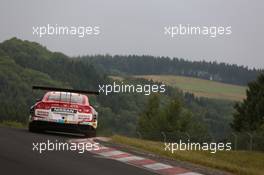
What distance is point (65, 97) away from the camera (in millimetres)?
19562

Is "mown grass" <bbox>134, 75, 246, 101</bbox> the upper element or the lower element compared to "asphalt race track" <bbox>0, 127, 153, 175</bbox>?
upper

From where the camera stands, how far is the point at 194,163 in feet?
46.3

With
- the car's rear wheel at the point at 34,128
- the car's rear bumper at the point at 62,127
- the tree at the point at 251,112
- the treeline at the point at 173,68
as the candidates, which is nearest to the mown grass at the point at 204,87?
the treeline at the point at 173,68

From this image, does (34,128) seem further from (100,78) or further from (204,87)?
(204,87)

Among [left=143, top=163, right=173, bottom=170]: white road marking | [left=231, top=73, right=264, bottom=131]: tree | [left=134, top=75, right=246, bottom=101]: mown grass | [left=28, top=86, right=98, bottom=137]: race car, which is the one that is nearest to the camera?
[left=143, top=163, right=173, bottom=170]: white road marking

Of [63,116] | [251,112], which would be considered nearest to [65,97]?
[63,116]

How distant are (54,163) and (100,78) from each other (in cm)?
14976

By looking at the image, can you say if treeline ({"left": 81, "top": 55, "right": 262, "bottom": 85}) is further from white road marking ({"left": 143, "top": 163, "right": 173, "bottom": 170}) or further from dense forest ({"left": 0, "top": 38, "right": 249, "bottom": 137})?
white road marking ({"left": 143, "top": 163, "right": 173, "bottom": 170})

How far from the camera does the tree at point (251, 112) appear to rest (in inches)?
2773

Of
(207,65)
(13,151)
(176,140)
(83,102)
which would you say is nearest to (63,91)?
(83,102)

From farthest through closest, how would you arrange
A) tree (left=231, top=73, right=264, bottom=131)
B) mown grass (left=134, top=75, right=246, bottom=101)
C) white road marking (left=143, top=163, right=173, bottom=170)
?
mown grass (left=134, top=75, right=246, bottom=101), tree (left=231, top=73, right=264, bottom=131), white road marking (left=143, top=163, right=173, bottom=170)

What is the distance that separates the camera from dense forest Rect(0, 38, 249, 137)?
134625 mm

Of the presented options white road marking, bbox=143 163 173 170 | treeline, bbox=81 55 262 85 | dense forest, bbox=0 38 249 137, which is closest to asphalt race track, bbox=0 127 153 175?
white road marking, bbox=143 163 173 170

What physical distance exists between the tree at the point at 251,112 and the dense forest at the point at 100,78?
52798 millimetres
